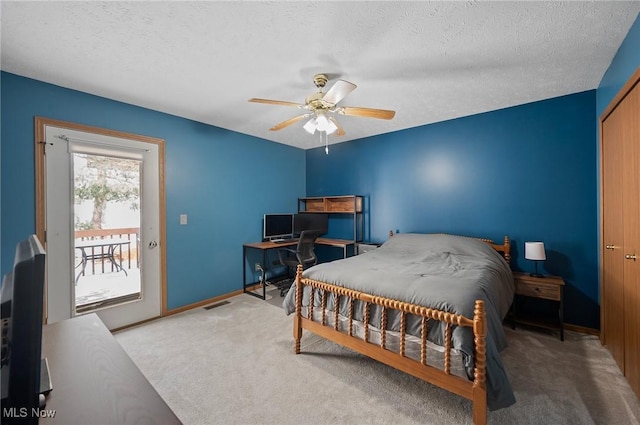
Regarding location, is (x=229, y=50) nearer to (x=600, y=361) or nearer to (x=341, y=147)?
(x=341, y=147)

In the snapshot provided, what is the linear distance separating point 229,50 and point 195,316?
9.68 feet

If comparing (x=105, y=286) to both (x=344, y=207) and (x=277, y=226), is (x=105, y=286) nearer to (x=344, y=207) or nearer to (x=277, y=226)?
(x=277, y=226)

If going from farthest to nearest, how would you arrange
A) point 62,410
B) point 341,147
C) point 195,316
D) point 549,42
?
point 341,147 < point 195,316 < point 549,42 < point 62,410

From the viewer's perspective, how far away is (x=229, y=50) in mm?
2006

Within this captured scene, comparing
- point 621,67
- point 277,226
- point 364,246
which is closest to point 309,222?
point 277,226

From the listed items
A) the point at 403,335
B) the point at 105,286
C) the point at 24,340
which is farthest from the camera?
the point at 105,286

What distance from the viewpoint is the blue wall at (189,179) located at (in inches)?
91.4

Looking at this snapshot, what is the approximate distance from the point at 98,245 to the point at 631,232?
186 inches

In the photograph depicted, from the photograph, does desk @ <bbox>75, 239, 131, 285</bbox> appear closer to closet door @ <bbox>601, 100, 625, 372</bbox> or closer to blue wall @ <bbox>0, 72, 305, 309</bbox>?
blue wall @ <bbox>0, 72, 305, 309</bbox>

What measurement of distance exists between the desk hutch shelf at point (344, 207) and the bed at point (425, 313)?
5.29 feet

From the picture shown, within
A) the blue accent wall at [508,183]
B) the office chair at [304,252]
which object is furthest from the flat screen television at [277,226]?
the blue accent wall at [508,183]

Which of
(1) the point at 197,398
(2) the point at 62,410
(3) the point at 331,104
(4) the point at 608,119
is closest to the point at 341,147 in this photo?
(3) the point at 331,104

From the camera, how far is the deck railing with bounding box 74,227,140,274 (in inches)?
110

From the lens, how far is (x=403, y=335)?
184cm
